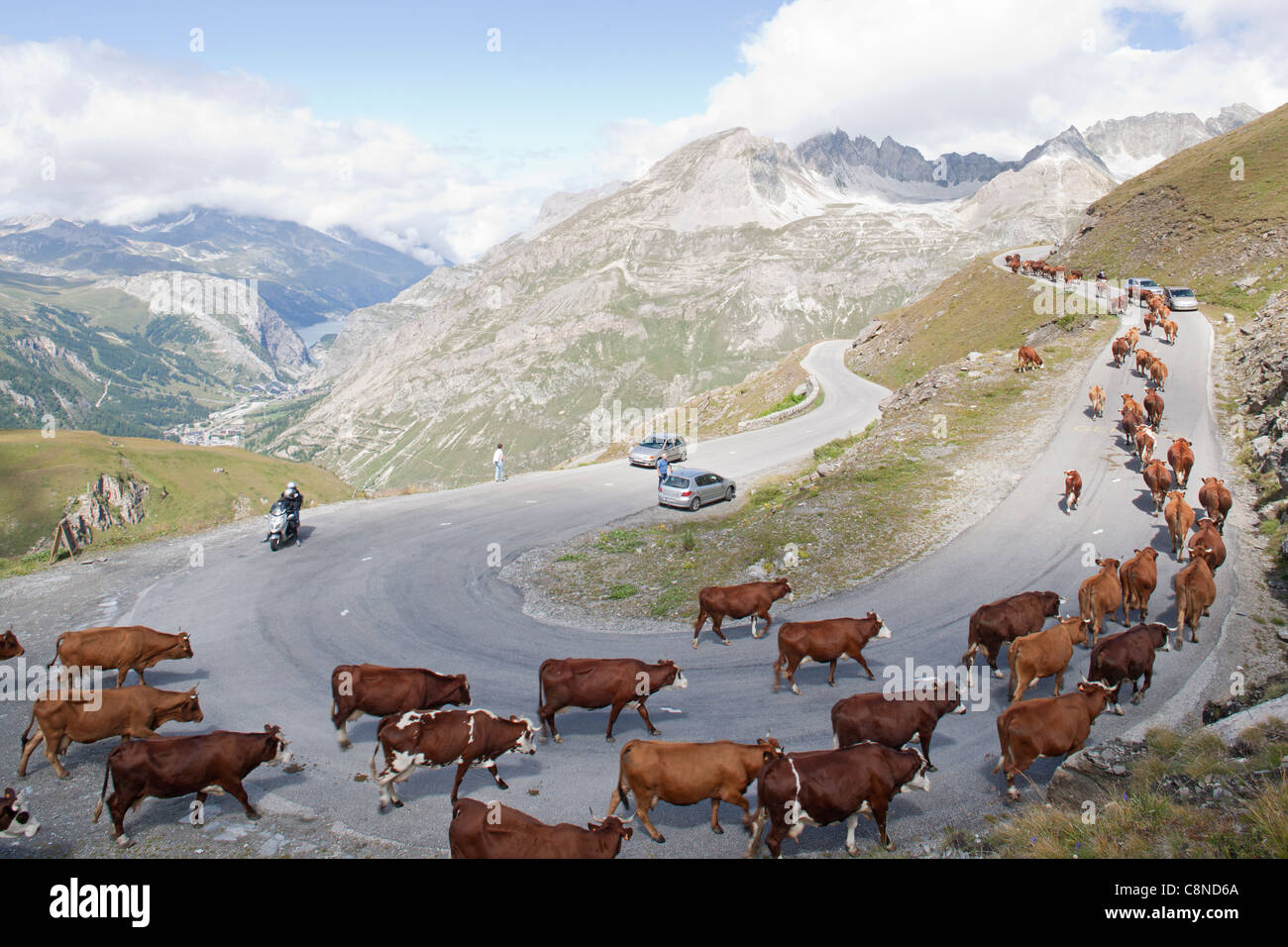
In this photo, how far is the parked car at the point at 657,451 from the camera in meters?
43.1

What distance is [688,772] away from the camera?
9.25m

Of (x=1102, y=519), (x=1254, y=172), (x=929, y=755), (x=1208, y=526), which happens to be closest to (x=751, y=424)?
(x=1102, y=519)

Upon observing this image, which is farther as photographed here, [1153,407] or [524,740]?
[1153,407]

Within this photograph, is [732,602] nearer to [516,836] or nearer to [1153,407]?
[516,836]

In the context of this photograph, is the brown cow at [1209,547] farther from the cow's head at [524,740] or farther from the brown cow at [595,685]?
the cow's head at [524,740]

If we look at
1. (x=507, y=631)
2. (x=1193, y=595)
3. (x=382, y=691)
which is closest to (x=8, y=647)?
(x=382, y=691)

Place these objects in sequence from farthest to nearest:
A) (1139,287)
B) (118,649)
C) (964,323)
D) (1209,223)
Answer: (964,323)
(1209,223)
(1139,287)
(118,649)

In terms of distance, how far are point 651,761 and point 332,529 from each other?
2453 cm

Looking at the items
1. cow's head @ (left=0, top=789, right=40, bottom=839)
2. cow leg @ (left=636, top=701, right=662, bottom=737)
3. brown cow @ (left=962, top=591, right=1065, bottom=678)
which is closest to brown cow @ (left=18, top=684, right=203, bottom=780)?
cow's head @ (left=0, top=789, right=40, bottom=839)

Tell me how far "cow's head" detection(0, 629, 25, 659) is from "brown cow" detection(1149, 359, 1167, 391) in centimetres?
4635

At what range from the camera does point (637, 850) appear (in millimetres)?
9305

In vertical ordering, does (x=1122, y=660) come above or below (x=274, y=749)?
above

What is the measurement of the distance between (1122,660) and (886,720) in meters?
5.26

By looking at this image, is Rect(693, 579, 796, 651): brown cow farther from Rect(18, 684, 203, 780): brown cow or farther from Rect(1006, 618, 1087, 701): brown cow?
Rect(18, 684, 203, 780): brown cow
